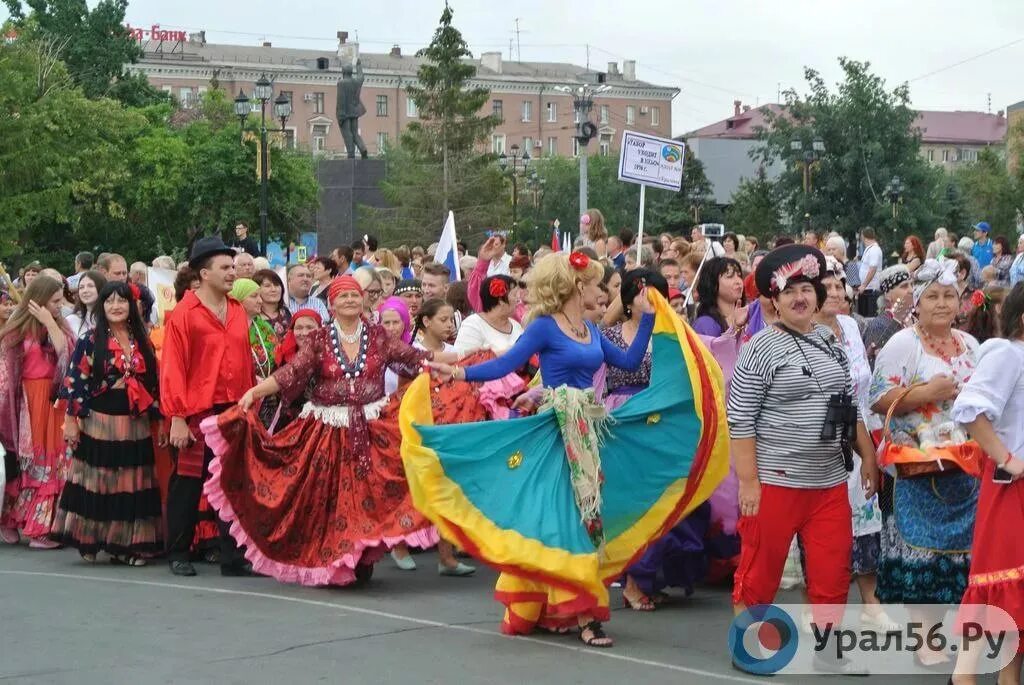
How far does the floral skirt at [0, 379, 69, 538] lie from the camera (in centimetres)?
1185

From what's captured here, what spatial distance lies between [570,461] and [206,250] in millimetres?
3703

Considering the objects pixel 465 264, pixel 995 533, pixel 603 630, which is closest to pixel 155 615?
pixel 603 630

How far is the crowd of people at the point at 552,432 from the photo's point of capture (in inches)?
281

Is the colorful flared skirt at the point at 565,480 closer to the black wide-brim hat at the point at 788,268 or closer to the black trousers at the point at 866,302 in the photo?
the black wide-brim hat at the point at 788,268

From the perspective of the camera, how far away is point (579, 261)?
8133 millimetres

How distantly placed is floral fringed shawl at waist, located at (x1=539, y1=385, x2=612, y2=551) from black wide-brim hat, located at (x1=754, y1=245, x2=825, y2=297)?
1.21 meters

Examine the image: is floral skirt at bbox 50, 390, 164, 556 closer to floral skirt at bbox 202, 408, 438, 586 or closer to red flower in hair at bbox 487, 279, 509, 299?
floral skirt at bbox 202, 408, 438, 586

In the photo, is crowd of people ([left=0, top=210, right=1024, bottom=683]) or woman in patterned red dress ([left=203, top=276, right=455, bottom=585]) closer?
crowd of people ([left=0, top=210, right=1024, bottom=683])

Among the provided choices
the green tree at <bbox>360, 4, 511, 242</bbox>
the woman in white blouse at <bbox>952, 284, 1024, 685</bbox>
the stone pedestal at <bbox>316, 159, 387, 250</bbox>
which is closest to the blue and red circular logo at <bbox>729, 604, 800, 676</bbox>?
the woman in white blouse at <bbox>952, 284, 1024, 685</bbox>

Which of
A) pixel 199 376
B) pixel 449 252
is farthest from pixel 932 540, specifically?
pixel 449 252

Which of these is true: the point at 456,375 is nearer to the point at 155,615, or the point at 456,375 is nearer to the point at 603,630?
the point at 603,630

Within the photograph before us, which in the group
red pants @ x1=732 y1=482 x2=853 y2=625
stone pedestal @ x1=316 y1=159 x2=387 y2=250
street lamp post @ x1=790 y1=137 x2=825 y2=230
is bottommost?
red pants @ x1=732 y1=482 x2=853 y2=625

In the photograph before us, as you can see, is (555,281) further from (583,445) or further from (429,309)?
(429,309)

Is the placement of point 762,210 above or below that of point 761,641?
above
